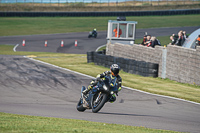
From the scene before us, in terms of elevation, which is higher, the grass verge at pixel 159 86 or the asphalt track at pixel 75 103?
the asphalt track at pixel 75 103

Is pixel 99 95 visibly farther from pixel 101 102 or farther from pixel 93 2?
pixel 93 2

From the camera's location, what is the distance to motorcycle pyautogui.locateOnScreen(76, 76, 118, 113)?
931cm

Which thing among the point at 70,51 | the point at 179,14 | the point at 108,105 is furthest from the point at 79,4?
the point at 108,105

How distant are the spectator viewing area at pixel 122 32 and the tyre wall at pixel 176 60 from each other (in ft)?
14.9

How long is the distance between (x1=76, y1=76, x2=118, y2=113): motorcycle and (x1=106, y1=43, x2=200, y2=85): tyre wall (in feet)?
25.6

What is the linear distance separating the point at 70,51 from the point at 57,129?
2710 centimetres

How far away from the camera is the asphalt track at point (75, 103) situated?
923cm

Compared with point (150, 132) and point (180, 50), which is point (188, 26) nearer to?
point (180, 50)

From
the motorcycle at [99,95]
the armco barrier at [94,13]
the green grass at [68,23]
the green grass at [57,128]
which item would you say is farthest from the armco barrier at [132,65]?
the armco barrier at [94,13]

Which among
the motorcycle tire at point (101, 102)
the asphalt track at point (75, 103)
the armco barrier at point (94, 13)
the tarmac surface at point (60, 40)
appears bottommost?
the tarmac surface at point (60, 40)

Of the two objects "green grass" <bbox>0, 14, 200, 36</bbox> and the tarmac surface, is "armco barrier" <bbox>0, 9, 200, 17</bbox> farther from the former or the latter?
the tarmac surface

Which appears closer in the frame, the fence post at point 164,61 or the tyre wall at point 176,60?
the tyre wall at point 176,60

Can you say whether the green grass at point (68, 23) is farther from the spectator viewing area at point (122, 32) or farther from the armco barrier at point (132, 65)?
the armco barrier at point (132, 65)

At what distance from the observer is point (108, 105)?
1145 cm
